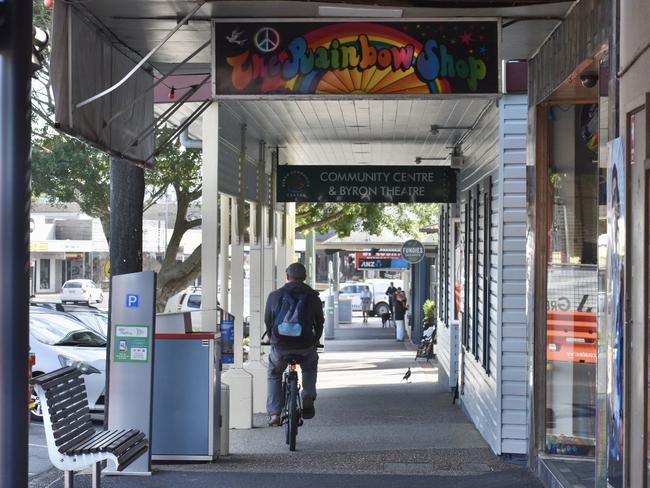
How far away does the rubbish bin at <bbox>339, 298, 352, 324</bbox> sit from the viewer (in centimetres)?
4284

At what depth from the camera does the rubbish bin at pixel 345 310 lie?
4284 cm

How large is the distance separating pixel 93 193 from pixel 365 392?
6585mm

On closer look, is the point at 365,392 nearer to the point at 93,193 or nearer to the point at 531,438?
the point at 93,193

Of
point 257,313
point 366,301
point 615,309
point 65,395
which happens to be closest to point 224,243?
point 257,313

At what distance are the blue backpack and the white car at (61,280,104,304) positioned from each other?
1576 inches

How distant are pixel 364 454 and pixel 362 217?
2236 cm

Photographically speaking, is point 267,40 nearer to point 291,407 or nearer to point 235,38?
point 235,38

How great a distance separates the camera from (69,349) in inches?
555

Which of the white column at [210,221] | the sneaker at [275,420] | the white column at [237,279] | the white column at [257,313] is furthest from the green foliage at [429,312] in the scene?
the white column at [210,221]

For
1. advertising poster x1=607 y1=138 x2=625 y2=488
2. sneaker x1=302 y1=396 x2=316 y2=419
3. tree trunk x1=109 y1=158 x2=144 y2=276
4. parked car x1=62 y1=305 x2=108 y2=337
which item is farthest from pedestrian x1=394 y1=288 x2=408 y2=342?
advertising poster x1=607 y1=138 x2=625 y2=488

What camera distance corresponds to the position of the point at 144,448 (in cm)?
744

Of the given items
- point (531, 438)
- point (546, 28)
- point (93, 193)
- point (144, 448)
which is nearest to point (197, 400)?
point (144, 448)

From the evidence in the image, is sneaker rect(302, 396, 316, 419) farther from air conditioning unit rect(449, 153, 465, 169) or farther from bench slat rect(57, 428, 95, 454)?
air conditioning unit rect(449, 153, 465, 169)

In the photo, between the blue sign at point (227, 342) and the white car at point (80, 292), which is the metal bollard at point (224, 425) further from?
the white car at point (80, 292)
